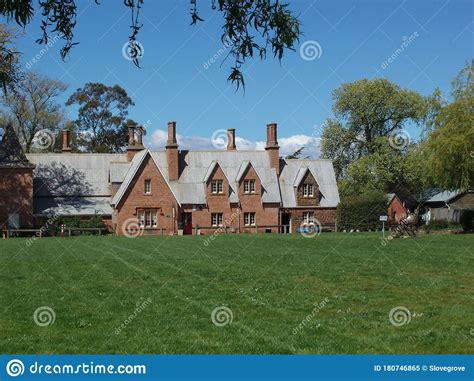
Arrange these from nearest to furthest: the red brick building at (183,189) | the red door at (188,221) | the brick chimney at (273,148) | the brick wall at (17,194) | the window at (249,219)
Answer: the brick wall at (17,194), the red brick building at (183,189), the red door at (188,221), the window at (249,219), the brick chimney at (273,148)

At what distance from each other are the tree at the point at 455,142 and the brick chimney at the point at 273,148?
59.1 feet

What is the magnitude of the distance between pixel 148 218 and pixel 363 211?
1747 centimetres

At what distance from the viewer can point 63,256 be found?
2666cm

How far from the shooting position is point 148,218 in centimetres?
5647

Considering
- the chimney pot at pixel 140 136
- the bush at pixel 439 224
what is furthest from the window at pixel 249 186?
the bush at pixel 439 224

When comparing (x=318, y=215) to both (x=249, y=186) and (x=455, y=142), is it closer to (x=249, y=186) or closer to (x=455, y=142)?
(x=249, y=186)

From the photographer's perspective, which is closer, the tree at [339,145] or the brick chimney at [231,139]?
the brick chimney at [231,139]

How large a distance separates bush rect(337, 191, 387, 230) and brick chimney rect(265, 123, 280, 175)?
8418 mm

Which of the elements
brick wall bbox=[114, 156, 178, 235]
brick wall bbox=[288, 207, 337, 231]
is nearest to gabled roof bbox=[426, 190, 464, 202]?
brick wall bbox=[288, 207, 337, 231]

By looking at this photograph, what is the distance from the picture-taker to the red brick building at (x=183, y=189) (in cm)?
5628

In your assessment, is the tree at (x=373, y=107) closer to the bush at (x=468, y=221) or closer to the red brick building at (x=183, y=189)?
the red brick building at (x=183, y=189)

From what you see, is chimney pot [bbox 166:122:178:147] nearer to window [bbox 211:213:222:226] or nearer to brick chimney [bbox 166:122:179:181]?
brick chimney [bbox 166:122:179:181]

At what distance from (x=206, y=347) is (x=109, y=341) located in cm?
150

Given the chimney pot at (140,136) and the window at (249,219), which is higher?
the chimney pot at (140,136)
